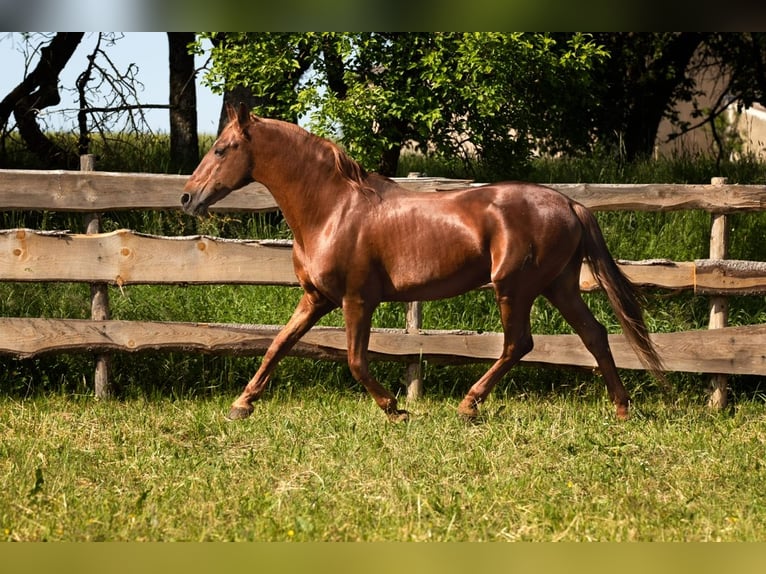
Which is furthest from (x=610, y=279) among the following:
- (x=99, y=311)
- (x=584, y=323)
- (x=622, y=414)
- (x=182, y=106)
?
(x=182, y=106)

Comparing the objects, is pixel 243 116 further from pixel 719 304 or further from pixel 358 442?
pixel 719 304

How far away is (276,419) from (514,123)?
12.8 ft

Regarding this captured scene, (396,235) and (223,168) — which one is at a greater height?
(223,168)

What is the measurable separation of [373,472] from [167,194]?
122 inches

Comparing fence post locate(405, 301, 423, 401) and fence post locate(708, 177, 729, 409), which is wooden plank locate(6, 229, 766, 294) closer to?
fence post locate(708, 177, 729, 409)

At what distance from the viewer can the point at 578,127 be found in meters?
11.4

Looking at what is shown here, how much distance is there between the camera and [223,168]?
5.96 meters

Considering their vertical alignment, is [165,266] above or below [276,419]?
above

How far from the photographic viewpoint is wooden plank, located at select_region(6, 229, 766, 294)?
7086 millimetres

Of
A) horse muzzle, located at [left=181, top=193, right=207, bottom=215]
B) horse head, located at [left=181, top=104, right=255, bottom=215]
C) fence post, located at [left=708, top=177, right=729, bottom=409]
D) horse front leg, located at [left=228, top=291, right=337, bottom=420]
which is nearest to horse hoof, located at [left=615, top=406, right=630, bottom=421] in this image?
fence post, located at [left=708, top=177, right=729, bottom=409]

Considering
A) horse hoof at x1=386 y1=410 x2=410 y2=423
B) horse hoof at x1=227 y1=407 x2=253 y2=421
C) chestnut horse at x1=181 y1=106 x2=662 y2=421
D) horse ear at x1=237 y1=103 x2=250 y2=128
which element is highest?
horse ear at x1=237 y1=103 x2=250 y2=128

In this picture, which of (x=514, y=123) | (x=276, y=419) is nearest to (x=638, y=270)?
(x=514, y=123)

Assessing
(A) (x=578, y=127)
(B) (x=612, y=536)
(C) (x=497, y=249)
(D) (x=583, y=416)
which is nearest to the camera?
(B) (x=612, y=536)
